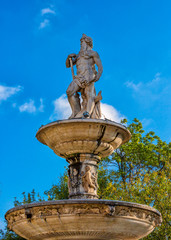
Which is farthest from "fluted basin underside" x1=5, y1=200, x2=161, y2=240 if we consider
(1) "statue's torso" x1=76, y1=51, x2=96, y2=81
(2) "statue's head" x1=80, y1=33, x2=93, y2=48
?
(2) "statue's head" x1=80, y1=33, x2=93, y2=48

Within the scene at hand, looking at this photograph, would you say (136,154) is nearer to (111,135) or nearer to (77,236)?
(111,135)

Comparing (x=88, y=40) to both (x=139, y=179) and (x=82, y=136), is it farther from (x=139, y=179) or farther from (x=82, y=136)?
(x=139, y=179)

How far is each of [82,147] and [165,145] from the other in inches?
824

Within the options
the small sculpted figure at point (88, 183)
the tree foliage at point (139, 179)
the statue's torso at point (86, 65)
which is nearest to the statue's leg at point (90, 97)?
the statue's torso at point (86, 65)

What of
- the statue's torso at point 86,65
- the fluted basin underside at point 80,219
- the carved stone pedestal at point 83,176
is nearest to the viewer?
the fluted basin underside at point 80,219

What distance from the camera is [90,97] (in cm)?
1202

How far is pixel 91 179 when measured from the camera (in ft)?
35.5

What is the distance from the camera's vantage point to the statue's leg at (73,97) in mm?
12125

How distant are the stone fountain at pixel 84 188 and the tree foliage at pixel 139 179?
38.5 ft

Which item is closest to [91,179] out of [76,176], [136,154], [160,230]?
[76,176]

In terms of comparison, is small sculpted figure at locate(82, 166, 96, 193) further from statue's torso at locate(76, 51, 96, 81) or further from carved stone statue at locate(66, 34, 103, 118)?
statue's torso at locate(76, 51, 96, 81)

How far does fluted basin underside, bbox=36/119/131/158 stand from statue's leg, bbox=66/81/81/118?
4.85 ft

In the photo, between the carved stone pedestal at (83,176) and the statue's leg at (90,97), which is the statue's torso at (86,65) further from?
the carved stone pedestal at (83,176)

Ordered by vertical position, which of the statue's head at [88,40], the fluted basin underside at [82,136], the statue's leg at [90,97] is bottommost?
the fluted basin underside at [82,136]
